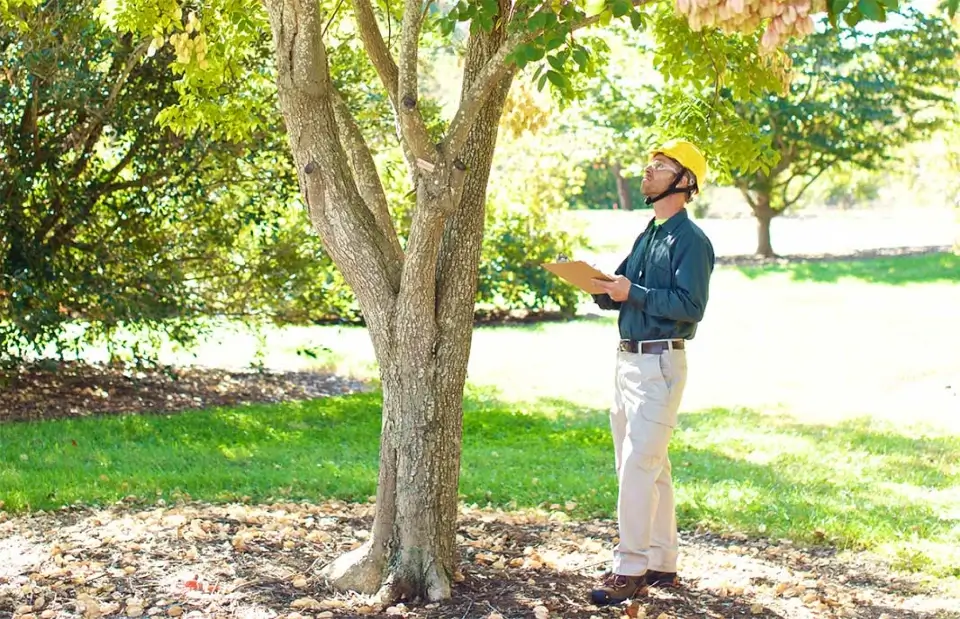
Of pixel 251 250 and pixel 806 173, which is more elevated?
pixel 806 173

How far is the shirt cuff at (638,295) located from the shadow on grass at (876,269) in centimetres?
1844

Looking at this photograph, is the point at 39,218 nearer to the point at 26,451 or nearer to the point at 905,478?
the point at 26,451

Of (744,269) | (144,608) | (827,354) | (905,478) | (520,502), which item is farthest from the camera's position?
(744,269)

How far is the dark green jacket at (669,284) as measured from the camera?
4559mm

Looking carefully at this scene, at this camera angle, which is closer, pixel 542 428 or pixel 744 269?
pixel 542 428

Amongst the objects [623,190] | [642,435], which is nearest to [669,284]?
[642,435]

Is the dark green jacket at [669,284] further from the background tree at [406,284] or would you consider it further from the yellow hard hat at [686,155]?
the background tree at [406,284]

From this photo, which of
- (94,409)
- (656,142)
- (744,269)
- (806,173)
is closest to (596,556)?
(656,142)

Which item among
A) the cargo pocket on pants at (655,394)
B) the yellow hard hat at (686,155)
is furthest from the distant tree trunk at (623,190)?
the cargo pocket on pants at (655,394)

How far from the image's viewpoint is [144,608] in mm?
4668

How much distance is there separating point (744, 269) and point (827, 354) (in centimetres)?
972

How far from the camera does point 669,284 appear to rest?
15.4 feet

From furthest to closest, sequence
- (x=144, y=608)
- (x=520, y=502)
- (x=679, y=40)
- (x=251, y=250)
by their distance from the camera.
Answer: (x=251, y=250) < (x=520, y=502) < (x=679, y=40) < (x=144, y=608)

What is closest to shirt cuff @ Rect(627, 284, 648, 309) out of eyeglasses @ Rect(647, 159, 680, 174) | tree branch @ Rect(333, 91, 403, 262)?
eyeglasses @ Rect(647, 159, 680, 174)
